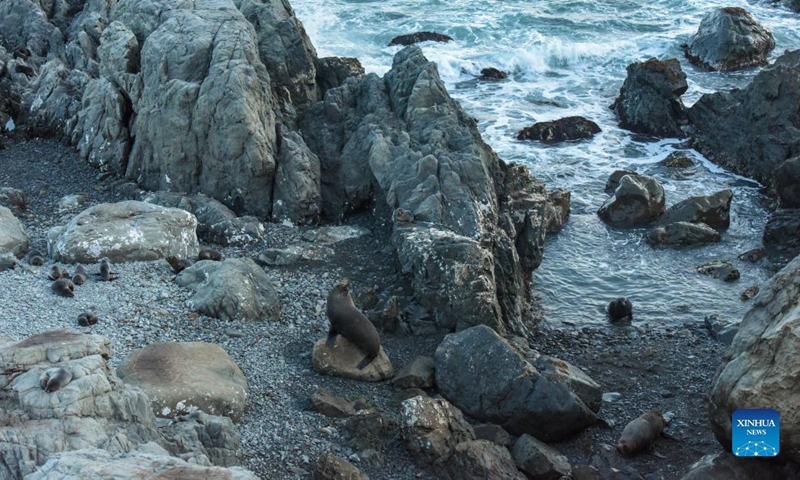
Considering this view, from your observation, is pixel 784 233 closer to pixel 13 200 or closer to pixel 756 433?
pixel 756 433

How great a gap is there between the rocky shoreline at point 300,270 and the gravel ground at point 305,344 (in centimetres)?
5

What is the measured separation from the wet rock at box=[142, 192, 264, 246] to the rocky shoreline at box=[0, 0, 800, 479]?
71 mm

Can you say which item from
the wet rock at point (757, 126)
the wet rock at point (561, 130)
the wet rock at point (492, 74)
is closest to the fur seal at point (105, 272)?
the wet rock at point (561, 130)

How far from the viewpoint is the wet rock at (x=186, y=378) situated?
11.9 meters

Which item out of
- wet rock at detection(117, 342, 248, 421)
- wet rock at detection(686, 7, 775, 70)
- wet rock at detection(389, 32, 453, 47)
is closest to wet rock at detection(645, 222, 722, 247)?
wet rock at detection(117, 342, 248, 421)

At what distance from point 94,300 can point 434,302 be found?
636 cm

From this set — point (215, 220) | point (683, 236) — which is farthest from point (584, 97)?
point (215, 220)

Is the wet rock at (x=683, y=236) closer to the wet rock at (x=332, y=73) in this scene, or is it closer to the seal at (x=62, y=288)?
the wet rock at (x=332, y=73)

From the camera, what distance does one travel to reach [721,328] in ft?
58.2

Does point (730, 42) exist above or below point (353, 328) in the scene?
above

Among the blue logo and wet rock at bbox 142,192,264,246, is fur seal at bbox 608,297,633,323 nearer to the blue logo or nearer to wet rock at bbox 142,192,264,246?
the blue logo

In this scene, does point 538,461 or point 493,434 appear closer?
point 538,461

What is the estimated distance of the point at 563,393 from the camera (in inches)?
543

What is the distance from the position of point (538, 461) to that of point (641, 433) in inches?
85.2
